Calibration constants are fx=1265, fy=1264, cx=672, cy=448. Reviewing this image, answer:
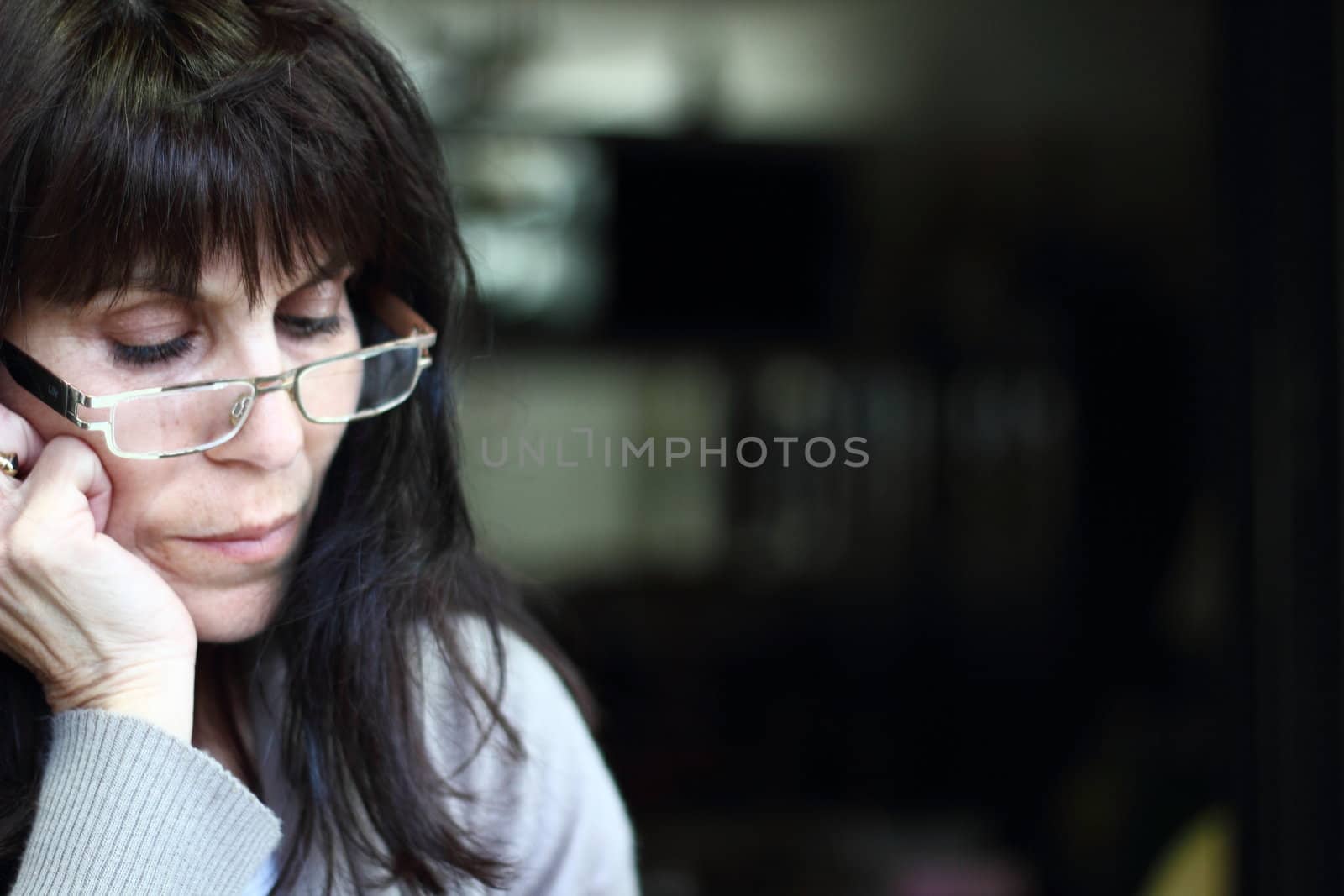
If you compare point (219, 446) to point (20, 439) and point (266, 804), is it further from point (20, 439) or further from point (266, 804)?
point (266, 804)

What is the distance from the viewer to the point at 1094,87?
8.79ft

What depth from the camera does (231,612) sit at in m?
0.88

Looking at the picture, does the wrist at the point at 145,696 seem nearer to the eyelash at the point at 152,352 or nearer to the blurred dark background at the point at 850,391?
the eyelash at the point at 152,352

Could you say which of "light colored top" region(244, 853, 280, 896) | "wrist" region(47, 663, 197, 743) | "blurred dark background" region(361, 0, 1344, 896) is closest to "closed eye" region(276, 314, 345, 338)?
"wrist" region(47, 663, 197, 743)

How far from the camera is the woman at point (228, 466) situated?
0.76 m

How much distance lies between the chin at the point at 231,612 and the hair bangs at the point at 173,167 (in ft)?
0.70

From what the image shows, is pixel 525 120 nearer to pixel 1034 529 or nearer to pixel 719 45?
pixel 719 45

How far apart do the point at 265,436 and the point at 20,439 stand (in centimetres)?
16

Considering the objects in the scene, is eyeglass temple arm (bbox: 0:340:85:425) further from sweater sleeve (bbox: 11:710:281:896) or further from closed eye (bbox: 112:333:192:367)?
sweater sleeve (bbox: 11:710:281:896)

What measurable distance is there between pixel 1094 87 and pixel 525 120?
122 cm

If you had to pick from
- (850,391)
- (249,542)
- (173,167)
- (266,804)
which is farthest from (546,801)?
(850,391)

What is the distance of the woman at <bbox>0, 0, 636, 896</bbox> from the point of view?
2.49 feet

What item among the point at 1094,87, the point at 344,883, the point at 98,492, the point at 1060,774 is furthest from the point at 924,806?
the point at 98,492

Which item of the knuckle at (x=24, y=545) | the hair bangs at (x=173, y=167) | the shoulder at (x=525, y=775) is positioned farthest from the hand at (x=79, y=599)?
the shoulder at (x=525, y=775)
